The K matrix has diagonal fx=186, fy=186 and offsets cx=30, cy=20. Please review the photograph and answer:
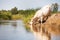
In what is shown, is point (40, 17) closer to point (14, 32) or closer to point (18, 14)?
point (18, 14)

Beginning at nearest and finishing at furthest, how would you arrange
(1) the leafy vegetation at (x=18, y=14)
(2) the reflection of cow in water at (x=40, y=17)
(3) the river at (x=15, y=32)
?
(3) the river at (x=15, y=32)
(2) the reflection of cow in water at (x=40, y=17)
(1) the leafy vegetation at (x=18, y=14)

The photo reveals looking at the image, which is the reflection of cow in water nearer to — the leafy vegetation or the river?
the leafy vegetation

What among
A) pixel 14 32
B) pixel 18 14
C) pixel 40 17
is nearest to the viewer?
pixel 14 32

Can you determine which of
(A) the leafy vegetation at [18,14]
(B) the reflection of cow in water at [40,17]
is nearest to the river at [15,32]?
(A) the leafy vegetation at [18,14]

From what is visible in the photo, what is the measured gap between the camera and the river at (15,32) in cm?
408

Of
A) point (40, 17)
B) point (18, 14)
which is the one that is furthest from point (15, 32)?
point (40, 17)

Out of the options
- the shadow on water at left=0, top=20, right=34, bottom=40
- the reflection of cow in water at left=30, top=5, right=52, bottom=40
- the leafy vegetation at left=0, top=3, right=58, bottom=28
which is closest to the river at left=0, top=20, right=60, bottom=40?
the shadow on water at left=0, top=20, right=34, bottom=40

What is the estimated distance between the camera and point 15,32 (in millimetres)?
4398

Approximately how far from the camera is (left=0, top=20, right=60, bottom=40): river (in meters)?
4.08

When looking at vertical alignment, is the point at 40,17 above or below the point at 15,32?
above

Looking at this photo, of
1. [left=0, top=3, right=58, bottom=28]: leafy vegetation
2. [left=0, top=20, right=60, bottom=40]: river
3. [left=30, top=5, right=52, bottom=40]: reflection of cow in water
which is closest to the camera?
[left=0, top=20, right=60, bottom=40]: river

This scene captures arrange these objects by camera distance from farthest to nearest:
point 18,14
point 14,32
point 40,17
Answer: point 40,17
point 18,14
point 14,32

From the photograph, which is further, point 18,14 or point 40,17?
point 40,17

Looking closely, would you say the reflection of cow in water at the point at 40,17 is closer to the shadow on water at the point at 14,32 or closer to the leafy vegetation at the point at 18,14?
the leafy vegetation at the point at 18,14
